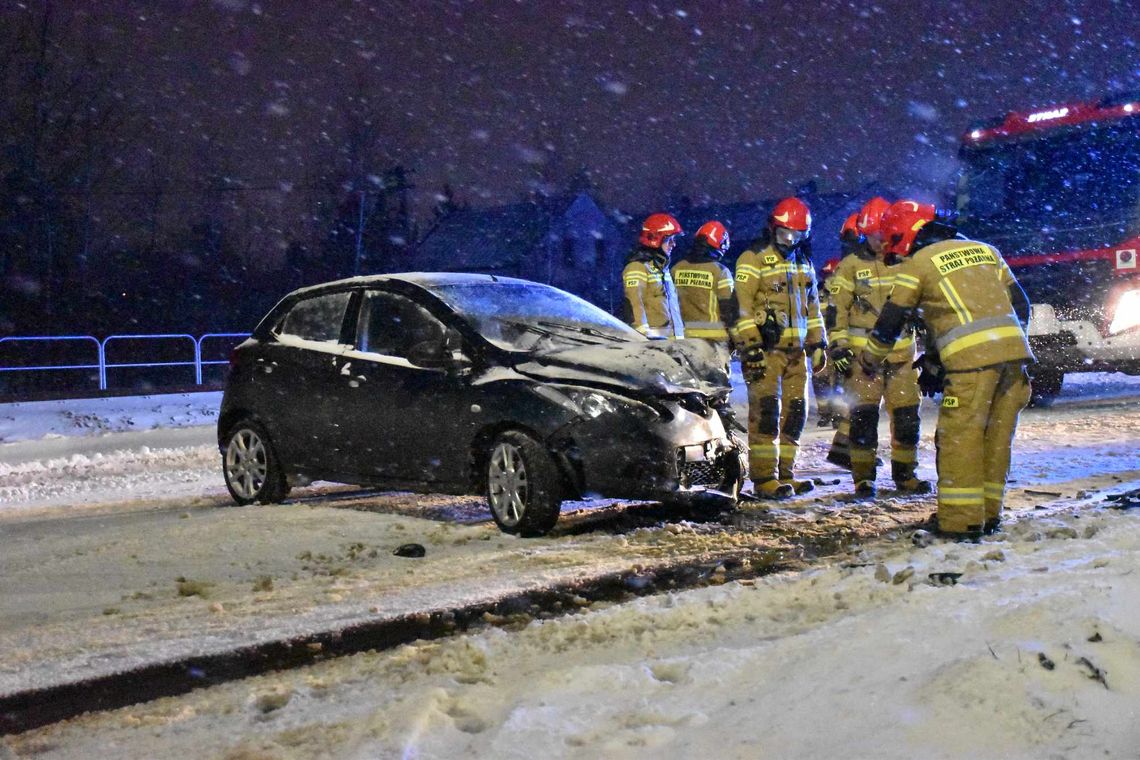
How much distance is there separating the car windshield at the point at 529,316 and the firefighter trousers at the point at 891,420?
1.78 m

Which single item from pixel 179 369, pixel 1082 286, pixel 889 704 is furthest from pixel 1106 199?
pixel 179 369

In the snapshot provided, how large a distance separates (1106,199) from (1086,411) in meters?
2.55

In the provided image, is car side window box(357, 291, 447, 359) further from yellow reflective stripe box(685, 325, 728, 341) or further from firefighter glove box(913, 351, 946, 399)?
firefighter glove box(913, 351, 946, 399)

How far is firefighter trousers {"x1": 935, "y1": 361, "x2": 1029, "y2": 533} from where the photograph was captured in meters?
6.60

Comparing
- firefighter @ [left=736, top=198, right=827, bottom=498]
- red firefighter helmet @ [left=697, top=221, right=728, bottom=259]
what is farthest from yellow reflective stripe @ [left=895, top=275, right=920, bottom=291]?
red firefighter helmet @ [left=697, top=221, right=728, bottom=259]

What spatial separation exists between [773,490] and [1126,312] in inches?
270

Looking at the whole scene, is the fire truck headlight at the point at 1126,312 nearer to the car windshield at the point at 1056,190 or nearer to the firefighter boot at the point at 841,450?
the car windshield at the point at 1056,190

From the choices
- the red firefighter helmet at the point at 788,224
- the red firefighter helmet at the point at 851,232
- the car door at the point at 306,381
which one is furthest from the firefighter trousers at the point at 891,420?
the car door at the point at 306,381

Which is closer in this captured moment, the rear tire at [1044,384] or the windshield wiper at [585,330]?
the windshield wiper at [585,330]

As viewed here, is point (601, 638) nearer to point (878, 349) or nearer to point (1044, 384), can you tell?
point (878, 349)

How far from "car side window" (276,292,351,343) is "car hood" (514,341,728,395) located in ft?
5.61

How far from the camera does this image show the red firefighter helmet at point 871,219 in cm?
909

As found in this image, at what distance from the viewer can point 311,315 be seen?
8.87 m

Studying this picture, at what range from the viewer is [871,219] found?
9.26 metres
